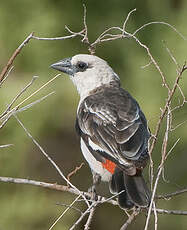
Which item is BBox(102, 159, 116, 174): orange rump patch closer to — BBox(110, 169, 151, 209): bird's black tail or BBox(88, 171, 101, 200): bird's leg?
BBox(110, 169, 151, 209): bird's black tail

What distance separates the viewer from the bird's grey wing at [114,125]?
4.31 metres

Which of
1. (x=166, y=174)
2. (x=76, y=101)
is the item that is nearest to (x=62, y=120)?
(x=76, y=101)

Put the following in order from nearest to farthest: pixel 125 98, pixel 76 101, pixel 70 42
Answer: pixel 125 98
pixel 76 101
pixel 70 42

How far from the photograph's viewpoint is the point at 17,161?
7125mm

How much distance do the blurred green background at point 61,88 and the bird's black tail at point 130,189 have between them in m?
2.57

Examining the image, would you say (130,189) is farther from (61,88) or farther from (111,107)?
(61,88)

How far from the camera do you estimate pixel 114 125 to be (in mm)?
4605

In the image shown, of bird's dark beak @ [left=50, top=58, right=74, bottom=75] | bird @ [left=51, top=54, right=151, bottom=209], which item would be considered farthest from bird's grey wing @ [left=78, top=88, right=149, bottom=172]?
bird's dark beak @ [left=50, top=58, right=74, bottom=75]

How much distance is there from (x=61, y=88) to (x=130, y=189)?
2.90 meters

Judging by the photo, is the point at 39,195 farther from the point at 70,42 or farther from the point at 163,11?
the point at 163,11

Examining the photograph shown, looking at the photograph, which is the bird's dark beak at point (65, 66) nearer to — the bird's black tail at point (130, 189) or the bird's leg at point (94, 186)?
the bird's leg at point (94, 186)

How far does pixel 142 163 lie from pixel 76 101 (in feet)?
8.85

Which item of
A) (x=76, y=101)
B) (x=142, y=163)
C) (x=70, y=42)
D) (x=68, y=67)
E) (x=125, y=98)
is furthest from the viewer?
(x=70, y=42)

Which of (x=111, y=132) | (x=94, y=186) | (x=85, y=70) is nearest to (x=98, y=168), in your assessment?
(x=94, y=186)
